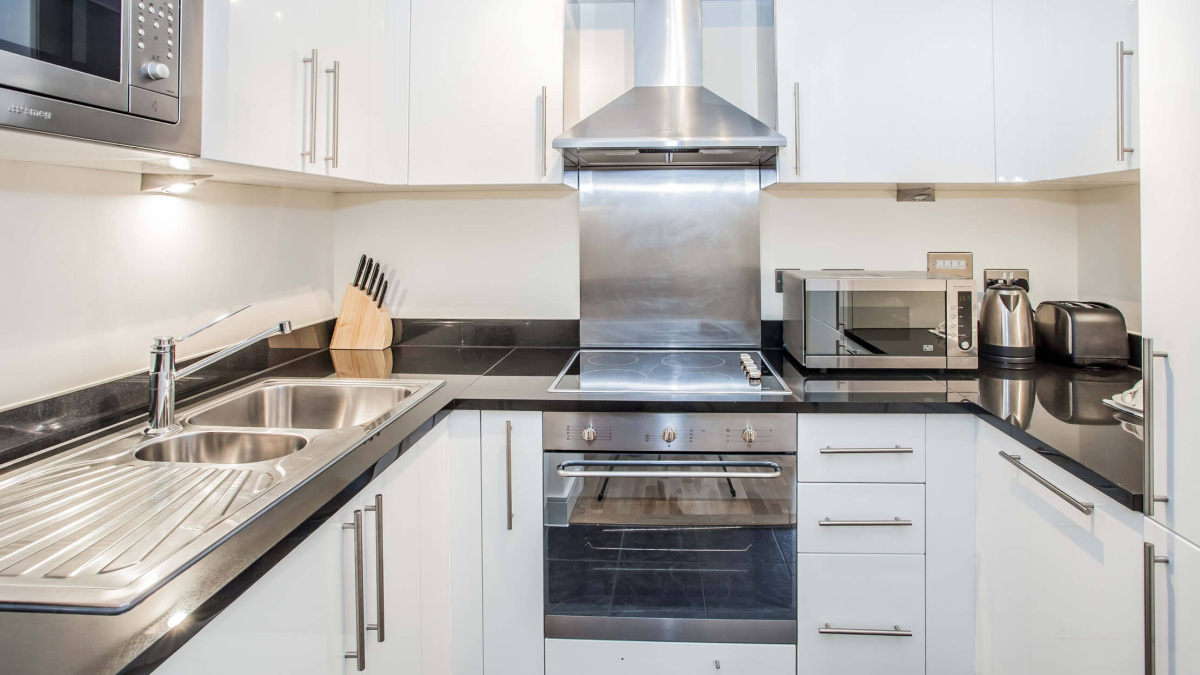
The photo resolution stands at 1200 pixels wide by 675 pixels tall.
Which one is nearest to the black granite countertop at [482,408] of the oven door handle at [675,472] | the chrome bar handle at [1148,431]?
the chrome bar handle at [1148,431]

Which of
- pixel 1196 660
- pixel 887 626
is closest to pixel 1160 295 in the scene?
pixel 1196 660

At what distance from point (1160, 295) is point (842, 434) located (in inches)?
30.6

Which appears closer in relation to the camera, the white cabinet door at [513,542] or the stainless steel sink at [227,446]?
the stainless steel sink at [227,446]

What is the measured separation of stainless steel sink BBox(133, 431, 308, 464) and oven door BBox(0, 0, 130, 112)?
634 millimetres

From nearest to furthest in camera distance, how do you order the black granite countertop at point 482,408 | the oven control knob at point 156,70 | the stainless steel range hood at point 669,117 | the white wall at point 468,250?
the black granite countertop at point 482,408 → the oven control knob at point 156,70 → the stainless steel range hood at point 669,117 → the white wall at point 468,250

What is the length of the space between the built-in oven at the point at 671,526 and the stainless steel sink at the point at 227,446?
60 cm

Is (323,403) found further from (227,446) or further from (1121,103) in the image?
(1121,103)

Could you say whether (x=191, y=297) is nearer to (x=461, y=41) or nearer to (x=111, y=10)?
(x=111, y=10)

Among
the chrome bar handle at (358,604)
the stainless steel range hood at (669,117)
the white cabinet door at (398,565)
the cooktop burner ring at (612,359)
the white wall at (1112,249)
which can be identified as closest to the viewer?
the chrome bar handle at (358,604)

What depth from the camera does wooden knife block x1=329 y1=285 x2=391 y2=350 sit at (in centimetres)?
239

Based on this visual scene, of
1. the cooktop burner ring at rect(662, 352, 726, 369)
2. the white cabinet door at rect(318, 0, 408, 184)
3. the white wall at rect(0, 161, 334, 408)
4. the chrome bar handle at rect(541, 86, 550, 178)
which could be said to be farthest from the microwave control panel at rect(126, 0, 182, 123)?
the cooktop burner ring at rect(662, 352, 726, 369)

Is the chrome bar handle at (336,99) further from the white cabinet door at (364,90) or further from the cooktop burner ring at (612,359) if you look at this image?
the cooktop burner ring at (612,359)

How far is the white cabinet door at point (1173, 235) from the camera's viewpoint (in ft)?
3.02

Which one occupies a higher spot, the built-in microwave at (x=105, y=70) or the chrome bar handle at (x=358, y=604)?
the built-in microwave at (x=105, y=70)
